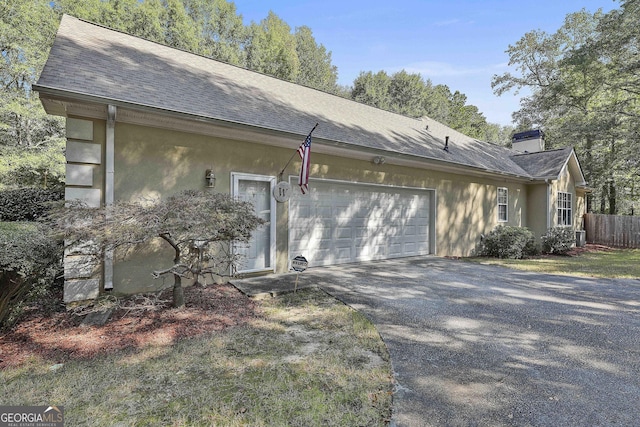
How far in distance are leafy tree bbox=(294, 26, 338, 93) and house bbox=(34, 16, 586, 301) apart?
15990 mm

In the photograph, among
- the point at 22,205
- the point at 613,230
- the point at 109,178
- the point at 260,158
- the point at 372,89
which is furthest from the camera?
the point at 372,89

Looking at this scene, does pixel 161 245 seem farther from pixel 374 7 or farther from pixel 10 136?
pixel 10 136

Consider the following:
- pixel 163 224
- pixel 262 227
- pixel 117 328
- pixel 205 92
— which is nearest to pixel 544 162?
pixel 262 227

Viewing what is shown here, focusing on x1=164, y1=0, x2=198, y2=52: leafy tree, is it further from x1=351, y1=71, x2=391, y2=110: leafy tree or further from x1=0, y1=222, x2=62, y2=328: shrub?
x1=0, y1=222, x2=62, y2=328: shrub

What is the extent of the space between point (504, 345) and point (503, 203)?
10257 millimetres

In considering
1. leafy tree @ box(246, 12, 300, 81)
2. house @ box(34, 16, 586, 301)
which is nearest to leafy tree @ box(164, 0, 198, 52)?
leafy tree @ box(246, 12, 300, 81)

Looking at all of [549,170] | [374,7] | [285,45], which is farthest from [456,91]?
[374,7]

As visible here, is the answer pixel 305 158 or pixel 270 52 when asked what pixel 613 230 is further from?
pixel 270 52

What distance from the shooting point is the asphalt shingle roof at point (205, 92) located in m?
4.95

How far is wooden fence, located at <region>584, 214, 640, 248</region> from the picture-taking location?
14555 millimetres

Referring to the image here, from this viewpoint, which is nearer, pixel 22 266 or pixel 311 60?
pixel 22 266

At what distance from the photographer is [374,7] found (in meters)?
9.93

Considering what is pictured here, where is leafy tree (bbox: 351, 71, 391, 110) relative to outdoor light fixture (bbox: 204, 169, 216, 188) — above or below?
above

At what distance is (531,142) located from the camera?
16.9m
